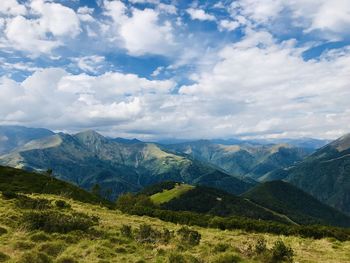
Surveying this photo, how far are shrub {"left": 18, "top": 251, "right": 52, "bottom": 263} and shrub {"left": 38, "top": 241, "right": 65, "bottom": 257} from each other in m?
1.35

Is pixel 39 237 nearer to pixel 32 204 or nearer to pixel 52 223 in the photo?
pixel 52 223

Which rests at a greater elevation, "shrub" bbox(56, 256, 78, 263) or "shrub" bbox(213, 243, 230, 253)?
"shrub" bbox(56, 256, 78, 263)

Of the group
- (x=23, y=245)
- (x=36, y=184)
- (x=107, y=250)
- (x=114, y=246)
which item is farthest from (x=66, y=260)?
(x=36, y=184)

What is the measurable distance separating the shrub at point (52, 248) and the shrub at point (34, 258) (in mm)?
1355

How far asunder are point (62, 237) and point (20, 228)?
14.1 ft

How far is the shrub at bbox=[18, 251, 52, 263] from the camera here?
69.0 feet

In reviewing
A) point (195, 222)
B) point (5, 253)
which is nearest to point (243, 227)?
point (195, 222)

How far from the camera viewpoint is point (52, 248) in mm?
24359

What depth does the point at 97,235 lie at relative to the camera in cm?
3006

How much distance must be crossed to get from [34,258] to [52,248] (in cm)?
302

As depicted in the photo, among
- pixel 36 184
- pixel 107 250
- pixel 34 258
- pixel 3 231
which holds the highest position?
pixel 34 258

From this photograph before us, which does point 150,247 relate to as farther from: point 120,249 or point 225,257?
point 225,257

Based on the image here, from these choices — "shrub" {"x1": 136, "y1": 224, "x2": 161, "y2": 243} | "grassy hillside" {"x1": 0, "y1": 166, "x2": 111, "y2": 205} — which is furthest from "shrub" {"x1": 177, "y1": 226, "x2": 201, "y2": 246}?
"grassy hillside" {"x1": 0, "y1": 166, "x2": 111, "y2": 205}

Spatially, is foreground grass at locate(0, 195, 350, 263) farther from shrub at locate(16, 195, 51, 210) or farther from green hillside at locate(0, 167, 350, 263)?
shrub at locate(16, 195, 51, 210)
